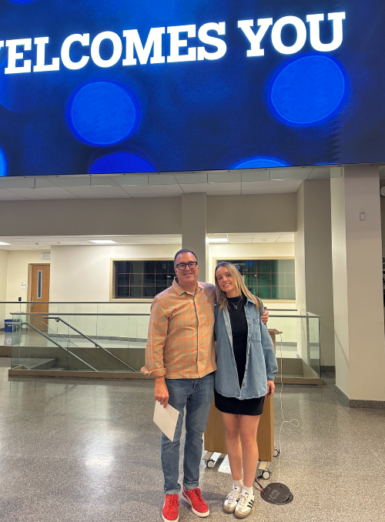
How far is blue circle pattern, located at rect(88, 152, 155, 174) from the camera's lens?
4.21 m

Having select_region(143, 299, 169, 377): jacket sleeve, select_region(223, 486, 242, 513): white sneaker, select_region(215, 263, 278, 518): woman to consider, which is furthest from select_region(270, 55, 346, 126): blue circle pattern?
select_region(223, 486, 242, 513): white sneaker

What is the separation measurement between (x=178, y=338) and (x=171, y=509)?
107 cm

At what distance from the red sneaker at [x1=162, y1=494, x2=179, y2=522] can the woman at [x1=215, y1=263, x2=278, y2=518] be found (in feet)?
1.10

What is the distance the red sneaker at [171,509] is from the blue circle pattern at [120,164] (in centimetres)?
333

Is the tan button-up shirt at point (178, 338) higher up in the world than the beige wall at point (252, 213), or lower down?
lower down

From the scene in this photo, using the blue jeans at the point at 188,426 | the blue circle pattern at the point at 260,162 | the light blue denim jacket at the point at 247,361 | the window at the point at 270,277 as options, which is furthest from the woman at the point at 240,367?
the window at the point at 270,277

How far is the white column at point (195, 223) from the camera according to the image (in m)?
7.16

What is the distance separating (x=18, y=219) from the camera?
7.90m

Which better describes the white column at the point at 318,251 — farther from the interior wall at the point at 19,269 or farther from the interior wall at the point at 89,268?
the interior wall at the point at 19,269

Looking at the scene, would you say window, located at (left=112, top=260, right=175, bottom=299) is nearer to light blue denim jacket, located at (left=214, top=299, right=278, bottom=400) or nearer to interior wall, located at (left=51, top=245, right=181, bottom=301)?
interior wall, located at (left=51, top=245, right=181, bottom=301)

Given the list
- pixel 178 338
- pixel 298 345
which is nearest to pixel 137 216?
pixel 298 345

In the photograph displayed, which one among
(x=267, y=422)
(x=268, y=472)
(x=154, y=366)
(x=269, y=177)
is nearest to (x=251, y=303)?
(x=154, y=366)

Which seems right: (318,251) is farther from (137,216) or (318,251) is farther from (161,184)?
(137,216)

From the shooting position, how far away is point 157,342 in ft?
6.88
